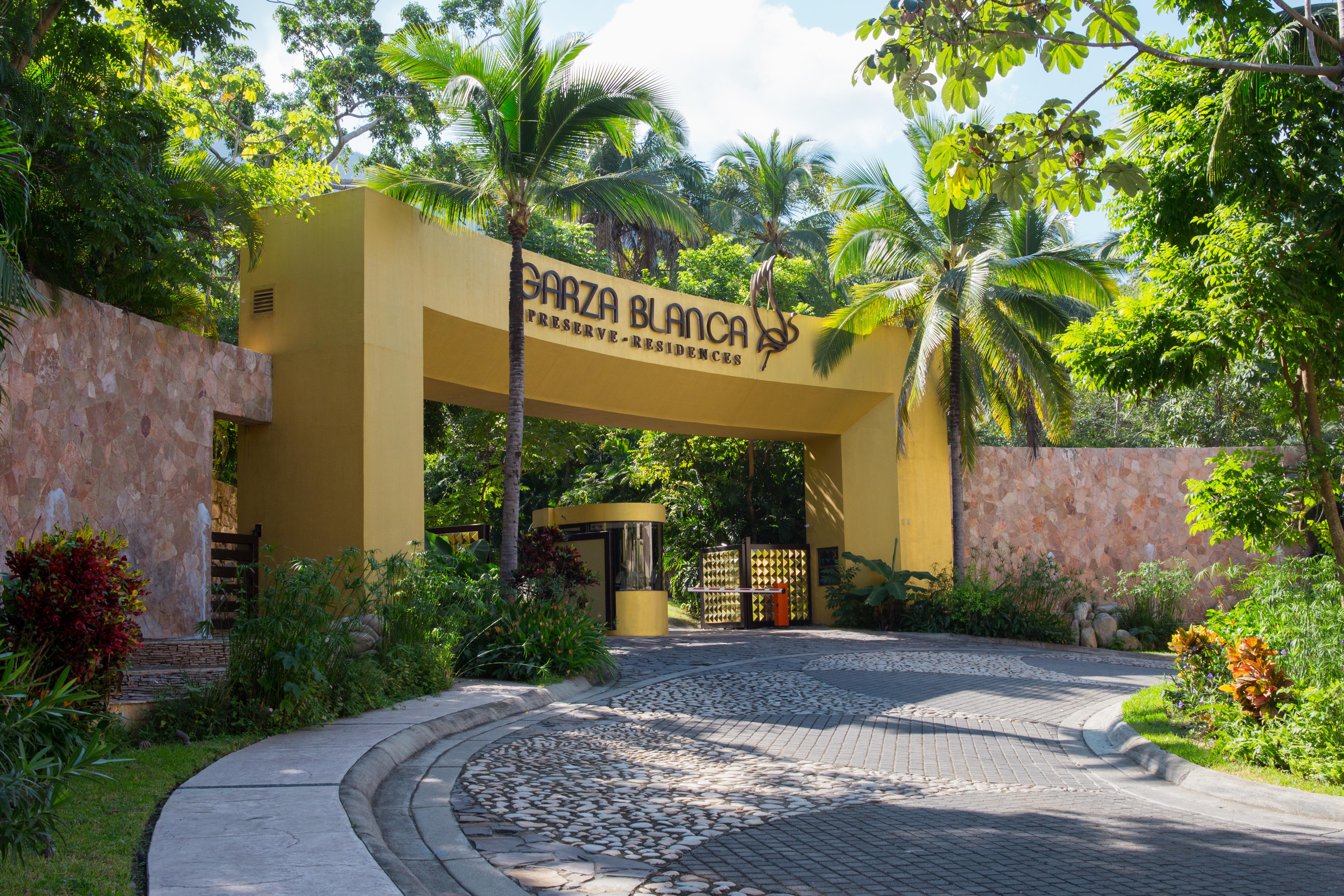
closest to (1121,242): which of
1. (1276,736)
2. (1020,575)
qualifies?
(1276,736)

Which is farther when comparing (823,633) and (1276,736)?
(823,633)

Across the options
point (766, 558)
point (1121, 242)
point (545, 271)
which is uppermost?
point (545, 271)

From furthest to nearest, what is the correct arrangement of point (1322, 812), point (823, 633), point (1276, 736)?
point (823, 633) → point (1276, 736) → point (1322, 812)

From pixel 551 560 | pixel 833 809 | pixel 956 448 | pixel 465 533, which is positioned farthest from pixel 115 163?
pixel 956 448

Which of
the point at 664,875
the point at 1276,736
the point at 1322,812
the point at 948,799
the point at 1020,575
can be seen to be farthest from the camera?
the point at 1020,575

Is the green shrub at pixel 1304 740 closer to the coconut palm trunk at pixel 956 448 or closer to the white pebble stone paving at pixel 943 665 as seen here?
the white pebble stone paving at pixel 943 665

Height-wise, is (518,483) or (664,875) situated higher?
(518,483)

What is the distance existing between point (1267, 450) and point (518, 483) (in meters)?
8.45

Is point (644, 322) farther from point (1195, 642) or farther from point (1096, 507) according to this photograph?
point (1096, 507)

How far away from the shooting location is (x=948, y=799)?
6.40 meters

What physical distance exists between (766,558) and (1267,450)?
13.8m

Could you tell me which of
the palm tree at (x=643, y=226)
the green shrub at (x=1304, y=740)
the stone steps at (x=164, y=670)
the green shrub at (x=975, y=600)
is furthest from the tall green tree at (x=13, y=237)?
the palm tree at (x=643, y=226)

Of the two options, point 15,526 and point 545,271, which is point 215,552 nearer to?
point 15,526

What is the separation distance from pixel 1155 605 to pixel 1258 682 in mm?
15206
